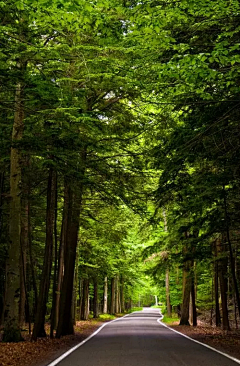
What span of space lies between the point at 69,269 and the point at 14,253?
4.68 meters

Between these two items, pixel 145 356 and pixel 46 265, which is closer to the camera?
pixel 145 356

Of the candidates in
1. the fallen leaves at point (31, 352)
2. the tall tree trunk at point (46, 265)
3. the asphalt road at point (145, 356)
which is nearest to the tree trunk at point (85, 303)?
the tall tree trunk at point (46, 265)

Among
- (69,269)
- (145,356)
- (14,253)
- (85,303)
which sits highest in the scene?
(14,253)

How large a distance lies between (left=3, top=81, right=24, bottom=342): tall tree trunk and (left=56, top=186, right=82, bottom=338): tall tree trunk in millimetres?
2545

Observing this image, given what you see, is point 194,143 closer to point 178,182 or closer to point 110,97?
point 178,182

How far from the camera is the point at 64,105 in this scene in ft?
32.8

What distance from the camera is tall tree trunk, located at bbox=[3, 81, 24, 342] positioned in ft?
38.4

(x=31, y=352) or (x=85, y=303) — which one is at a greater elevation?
(x=85, y=303)

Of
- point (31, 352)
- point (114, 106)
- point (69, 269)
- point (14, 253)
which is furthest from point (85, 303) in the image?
point (31, 352)

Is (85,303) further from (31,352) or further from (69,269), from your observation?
(31,352)

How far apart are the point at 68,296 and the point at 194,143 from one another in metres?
9.52

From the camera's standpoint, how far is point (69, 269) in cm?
1645

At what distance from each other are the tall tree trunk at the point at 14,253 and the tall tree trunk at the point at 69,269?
255cm

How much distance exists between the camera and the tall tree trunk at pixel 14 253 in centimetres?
1172
